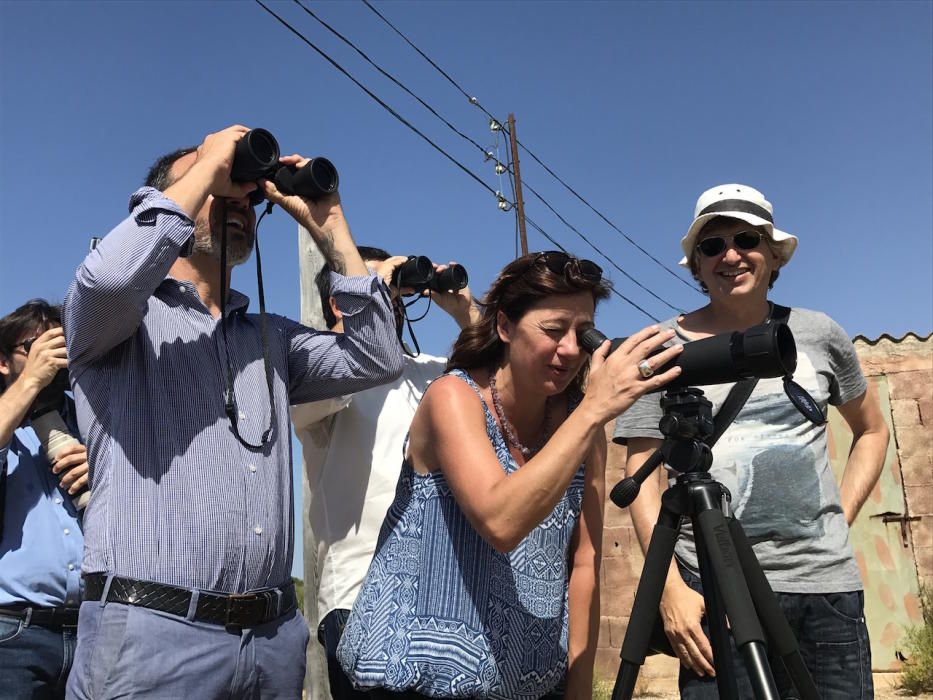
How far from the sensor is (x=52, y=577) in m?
2.46

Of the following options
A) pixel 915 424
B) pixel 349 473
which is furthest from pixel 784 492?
pixel 915 424

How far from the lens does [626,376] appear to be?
5.85 ft

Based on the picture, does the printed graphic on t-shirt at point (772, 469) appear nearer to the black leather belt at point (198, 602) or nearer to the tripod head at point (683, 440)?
the tripod head at point (683, 440)

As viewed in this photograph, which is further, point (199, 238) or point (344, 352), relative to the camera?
point (344, 352)

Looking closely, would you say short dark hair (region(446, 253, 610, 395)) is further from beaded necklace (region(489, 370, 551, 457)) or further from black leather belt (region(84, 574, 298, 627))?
black leather belt (region(84, 574, 298, 627))

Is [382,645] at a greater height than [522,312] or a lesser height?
lesser

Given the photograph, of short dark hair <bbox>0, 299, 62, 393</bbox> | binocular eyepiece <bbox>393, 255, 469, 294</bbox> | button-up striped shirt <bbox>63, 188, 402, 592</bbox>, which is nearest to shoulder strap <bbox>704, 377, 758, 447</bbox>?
button-up striped shirt <bbox>63, 188, 402, 592</bbox>

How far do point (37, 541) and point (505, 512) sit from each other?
1507 millimetres

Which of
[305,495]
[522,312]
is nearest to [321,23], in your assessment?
[305,495]

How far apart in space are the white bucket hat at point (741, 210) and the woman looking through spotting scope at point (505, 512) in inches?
20.1

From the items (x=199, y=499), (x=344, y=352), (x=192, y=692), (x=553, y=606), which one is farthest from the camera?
(x=344, y=352)

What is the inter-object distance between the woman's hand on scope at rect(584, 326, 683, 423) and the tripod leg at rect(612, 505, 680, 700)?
0.83ft

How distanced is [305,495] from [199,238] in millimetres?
1819

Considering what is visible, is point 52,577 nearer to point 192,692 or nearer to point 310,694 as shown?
point 192,692
